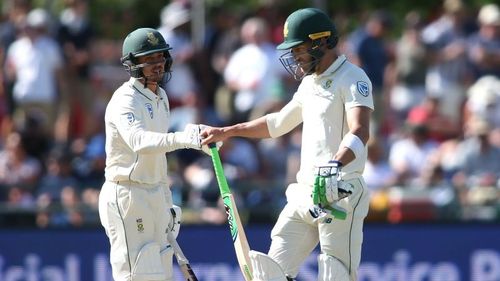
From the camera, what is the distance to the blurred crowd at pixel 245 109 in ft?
40.9

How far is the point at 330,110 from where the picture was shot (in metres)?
8.30

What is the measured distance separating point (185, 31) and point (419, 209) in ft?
13.5

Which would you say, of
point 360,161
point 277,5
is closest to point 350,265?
point 360,161

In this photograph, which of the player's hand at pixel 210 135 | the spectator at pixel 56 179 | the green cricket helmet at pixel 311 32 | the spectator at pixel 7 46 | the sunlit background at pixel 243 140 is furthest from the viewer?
the spectator at pixel 7 46

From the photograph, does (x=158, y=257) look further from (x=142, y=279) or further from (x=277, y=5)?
(x=277, y=5)

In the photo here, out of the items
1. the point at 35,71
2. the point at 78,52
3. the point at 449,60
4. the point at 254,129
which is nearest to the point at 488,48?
the point at 449,60

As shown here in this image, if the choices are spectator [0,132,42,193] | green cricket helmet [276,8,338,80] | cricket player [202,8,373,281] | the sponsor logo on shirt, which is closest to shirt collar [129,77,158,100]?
cricket player [202,8,373,281]

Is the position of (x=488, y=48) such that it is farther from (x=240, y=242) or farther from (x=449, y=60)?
(x=240, y=242)

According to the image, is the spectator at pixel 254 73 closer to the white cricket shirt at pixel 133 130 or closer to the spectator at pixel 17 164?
the spectator at pixel 17 164

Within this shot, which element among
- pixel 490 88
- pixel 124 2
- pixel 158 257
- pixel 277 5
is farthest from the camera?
pixel 124 2

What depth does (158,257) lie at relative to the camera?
8828 millimetres

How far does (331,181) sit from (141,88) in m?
1.67

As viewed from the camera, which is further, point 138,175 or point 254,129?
point 254,129

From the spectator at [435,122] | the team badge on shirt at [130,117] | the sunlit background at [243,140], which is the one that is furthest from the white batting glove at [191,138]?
the spectator at [435,122]
